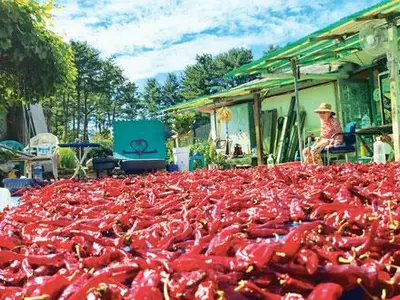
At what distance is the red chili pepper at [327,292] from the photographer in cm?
92

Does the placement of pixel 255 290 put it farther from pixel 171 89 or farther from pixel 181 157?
pixel 171 89

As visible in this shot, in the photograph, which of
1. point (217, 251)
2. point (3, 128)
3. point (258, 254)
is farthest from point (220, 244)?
point (3, 128)

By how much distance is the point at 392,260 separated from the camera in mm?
1123

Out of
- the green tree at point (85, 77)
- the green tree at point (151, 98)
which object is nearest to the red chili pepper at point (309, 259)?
the green tree at point (85, 77)

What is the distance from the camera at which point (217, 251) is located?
1.16 meters

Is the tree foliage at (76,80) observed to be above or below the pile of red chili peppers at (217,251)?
above

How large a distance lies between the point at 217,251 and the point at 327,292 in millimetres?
309

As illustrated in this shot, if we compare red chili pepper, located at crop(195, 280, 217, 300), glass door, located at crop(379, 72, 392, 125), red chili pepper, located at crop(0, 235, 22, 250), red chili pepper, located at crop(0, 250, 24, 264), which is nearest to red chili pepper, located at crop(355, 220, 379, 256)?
red chili pepper, located at crop(195, 280, 217, 300)

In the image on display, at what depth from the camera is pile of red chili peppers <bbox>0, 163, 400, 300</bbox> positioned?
0.95m

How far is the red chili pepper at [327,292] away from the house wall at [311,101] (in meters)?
11.0

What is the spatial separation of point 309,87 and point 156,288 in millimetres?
12109

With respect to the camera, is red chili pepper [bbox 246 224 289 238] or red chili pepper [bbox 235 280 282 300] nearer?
red chili pepper [bbox 235 280 282 300]

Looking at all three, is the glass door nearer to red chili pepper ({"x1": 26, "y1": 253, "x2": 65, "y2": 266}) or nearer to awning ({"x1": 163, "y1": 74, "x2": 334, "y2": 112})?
awning ({"x1": 163, "y1": 74, "x2": 334, "y2": 112})

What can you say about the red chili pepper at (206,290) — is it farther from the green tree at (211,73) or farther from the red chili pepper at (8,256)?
the green tree at (211,73)
